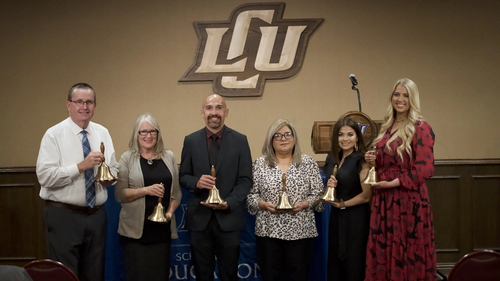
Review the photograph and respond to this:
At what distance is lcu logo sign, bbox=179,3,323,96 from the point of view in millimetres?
5082

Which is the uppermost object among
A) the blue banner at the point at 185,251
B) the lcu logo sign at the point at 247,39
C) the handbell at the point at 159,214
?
the lcu logo sign at the point at 247,39

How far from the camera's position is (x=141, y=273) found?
10.3 feet

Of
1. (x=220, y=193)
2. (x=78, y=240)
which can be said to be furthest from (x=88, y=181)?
(x=220, y=193)

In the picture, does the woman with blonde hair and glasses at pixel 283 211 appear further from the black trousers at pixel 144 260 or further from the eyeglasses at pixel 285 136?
the black trousers at pixel 144 260

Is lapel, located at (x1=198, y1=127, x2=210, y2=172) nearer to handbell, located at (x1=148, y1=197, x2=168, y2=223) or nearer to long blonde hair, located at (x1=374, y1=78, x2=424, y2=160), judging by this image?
handbell, located at (x1=148, y1=197, x2=168, y2=223)

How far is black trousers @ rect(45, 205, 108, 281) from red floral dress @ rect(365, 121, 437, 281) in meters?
2.01

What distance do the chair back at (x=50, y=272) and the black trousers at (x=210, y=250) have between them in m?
1.39

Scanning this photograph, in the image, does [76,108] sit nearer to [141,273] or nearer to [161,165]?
[161,165]

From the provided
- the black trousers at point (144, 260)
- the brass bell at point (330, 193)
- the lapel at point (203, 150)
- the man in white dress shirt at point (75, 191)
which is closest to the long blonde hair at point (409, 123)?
the brass bell at point (330, 193)

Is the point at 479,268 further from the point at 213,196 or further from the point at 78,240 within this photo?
the point at 78,240

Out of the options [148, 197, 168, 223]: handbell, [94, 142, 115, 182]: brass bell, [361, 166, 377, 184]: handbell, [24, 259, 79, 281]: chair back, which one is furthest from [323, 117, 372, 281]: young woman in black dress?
[24, 259, 79, 281]: chair back

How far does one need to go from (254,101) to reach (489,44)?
2.99 m

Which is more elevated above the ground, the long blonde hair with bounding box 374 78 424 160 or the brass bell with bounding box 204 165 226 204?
the long blonde hair with bounding box 374 78 424 160

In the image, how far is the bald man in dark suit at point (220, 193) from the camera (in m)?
3.15
